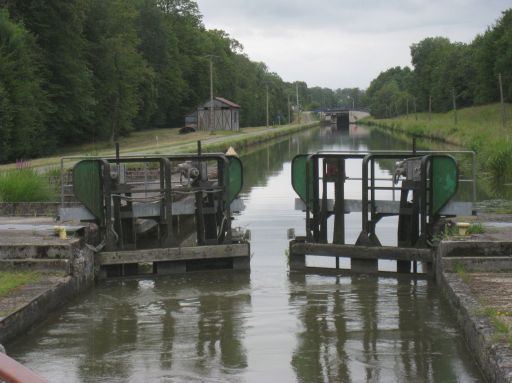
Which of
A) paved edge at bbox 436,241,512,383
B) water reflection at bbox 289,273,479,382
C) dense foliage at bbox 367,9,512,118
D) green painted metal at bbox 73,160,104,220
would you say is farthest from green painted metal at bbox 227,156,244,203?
dense foliage at bbox 367,9,512,118

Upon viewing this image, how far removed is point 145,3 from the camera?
78.2 meters

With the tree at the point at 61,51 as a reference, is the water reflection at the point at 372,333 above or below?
below

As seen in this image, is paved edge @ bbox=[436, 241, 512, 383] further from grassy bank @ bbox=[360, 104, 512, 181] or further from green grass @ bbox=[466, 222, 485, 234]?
grassy bank @ bbox=[360, 104, 512, 181]

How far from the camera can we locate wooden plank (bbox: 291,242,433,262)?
44.4ft

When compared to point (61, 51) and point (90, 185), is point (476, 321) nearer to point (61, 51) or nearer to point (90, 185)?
point (90, 185)

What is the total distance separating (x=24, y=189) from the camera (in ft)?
59.8

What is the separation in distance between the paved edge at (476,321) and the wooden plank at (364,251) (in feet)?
2.50

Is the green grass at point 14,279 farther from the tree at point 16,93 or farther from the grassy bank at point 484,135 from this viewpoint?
the tree at point 16,93

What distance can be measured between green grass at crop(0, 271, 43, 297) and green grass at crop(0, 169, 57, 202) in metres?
6.71

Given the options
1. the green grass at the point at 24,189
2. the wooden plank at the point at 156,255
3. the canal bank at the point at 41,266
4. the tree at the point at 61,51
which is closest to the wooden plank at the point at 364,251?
the wooden plank at the point at 156,255

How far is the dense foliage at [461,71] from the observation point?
292 ft

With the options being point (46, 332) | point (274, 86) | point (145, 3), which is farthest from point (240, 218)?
point (274, 86)

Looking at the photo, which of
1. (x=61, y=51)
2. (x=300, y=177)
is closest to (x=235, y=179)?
(x=300, y=177)

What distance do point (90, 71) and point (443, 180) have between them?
40545 millimetres
